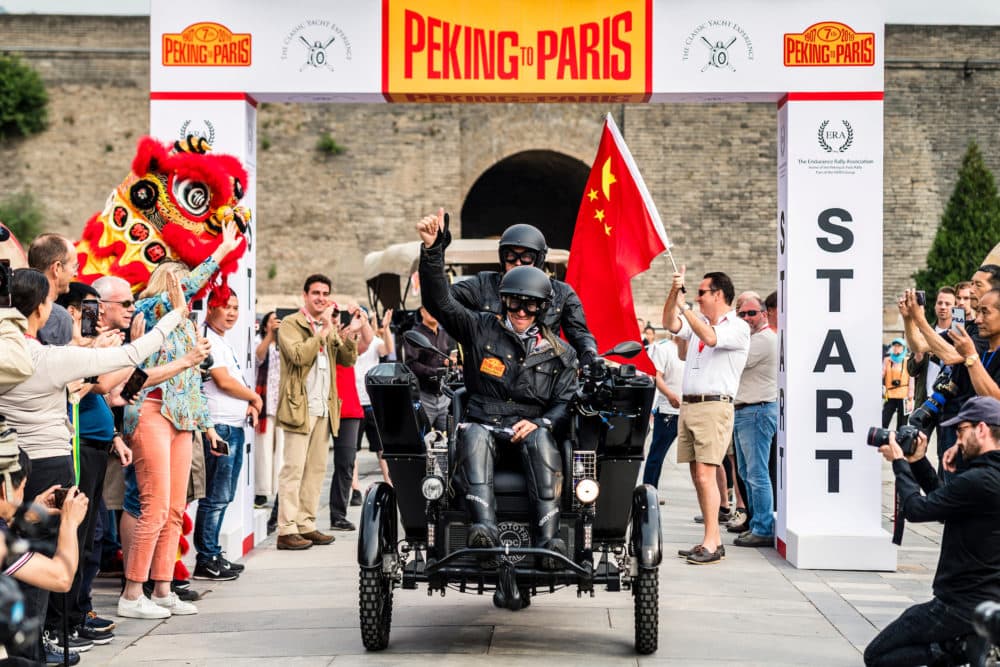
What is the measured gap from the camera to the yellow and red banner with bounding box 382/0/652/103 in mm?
8773

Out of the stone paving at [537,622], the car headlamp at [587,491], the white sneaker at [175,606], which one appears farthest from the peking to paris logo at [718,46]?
the white sneaker at [175,606]

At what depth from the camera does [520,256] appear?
6672 mm

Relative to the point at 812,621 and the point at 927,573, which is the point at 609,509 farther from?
the point at 927,573

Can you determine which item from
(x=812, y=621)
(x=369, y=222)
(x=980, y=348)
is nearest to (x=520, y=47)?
(x=980, y=348)

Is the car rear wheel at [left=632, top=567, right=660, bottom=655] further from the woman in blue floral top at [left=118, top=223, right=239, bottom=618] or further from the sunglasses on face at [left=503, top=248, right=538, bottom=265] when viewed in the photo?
the woman in blue floral top at [left=118, top=223, right=239, bottom=618]

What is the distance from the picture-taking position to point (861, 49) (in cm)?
873

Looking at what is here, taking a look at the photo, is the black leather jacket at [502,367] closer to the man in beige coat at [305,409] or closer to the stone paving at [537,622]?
the stone paving at [537,622]

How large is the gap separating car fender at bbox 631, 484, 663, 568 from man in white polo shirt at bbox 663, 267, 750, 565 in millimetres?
2256

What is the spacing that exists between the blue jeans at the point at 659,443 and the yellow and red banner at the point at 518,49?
11.5 feet

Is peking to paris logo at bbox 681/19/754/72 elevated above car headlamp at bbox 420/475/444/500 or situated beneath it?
elevated above

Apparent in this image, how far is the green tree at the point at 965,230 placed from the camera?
27734mm

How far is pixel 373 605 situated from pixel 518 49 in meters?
4.40

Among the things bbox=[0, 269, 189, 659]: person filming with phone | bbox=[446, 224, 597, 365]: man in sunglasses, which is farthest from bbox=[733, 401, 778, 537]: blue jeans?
bbox=[0, 269, 189, 659]: person filming with phone

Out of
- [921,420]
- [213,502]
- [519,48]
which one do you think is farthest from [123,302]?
[921,420]
